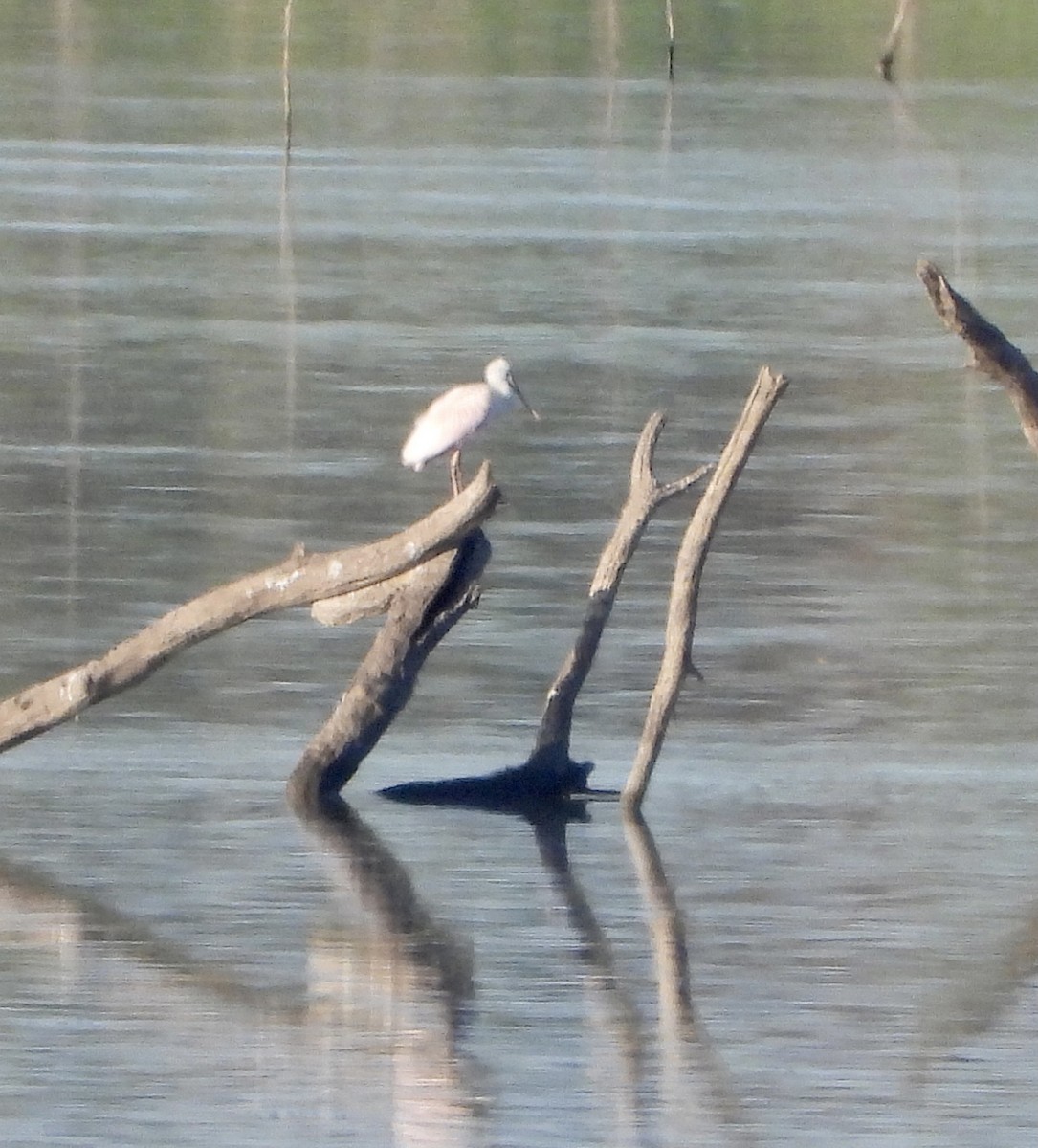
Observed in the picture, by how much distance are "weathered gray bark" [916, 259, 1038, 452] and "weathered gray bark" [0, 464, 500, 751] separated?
1.39m

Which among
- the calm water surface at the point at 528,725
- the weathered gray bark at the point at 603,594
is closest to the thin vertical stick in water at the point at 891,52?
the calm water surface at the point at 528,725

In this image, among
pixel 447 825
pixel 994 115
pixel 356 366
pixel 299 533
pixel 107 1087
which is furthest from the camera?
pixel 994 115

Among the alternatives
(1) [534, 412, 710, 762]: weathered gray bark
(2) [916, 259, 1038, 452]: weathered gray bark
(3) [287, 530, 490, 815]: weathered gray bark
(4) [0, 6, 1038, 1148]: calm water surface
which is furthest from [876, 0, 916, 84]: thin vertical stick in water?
(3) [287, 530, 490, 815]: weathered gray bark

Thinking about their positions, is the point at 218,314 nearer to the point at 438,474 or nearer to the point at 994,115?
the point at 438,474

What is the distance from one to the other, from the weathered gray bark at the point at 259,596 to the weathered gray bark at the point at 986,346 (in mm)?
1389

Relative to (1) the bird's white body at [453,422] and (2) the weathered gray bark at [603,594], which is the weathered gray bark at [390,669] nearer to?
(2) the weathered gray bark at [603,594]

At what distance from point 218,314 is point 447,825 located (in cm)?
1308

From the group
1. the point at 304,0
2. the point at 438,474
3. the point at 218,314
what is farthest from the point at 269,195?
the point at 304,0

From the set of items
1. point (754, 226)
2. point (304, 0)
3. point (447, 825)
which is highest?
point (447, 825)

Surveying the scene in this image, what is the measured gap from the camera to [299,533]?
14562mm

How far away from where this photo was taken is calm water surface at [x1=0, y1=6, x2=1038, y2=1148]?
24.9ft

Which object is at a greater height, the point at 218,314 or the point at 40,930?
the point at 40,930

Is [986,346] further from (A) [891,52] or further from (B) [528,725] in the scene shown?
(A) [891,52]

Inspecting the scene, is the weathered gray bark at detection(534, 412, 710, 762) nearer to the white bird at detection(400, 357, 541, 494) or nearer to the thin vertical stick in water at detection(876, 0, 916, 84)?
the white bird at detection(400, 357, 541, 494)
